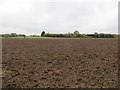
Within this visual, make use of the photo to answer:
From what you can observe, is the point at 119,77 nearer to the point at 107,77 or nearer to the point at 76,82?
the point at 107,77

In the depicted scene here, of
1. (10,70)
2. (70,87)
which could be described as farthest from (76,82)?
(10,70)

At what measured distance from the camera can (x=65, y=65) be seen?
13289mm

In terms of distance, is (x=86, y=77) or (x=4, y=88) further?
(x=86, y=77)

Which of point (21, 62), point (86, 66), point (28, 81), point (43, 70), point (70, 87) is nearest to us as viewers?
point (70, 87)

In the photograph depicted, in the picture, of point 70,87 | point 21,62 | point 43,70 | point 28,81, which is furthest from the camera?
point 21,62

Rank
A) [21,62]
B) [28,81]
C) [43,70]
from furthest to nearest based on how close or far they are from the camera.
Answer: [21,62] → [43,70] → [28,81]

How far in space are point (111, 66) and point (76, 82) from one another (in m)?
3.41

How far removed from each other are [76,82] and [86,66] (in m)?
2.91

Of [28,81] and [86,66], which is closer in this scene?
[28,81]

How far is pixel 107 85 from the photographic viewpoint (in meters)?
9.88

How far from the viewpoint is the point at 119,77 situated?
35.6 feet

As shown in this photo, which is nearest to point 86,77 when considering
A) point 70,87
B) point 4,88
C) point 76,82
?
point 76,82

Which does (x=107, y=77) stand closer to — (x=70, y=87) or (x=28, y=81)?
(x=70, y=87)

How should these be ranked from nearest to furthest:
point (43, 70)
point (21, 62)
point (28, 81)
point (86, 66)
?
1. point (28, 81)
2. point (43, 70)
3. point (86, 66)
4. point (21, 62)
